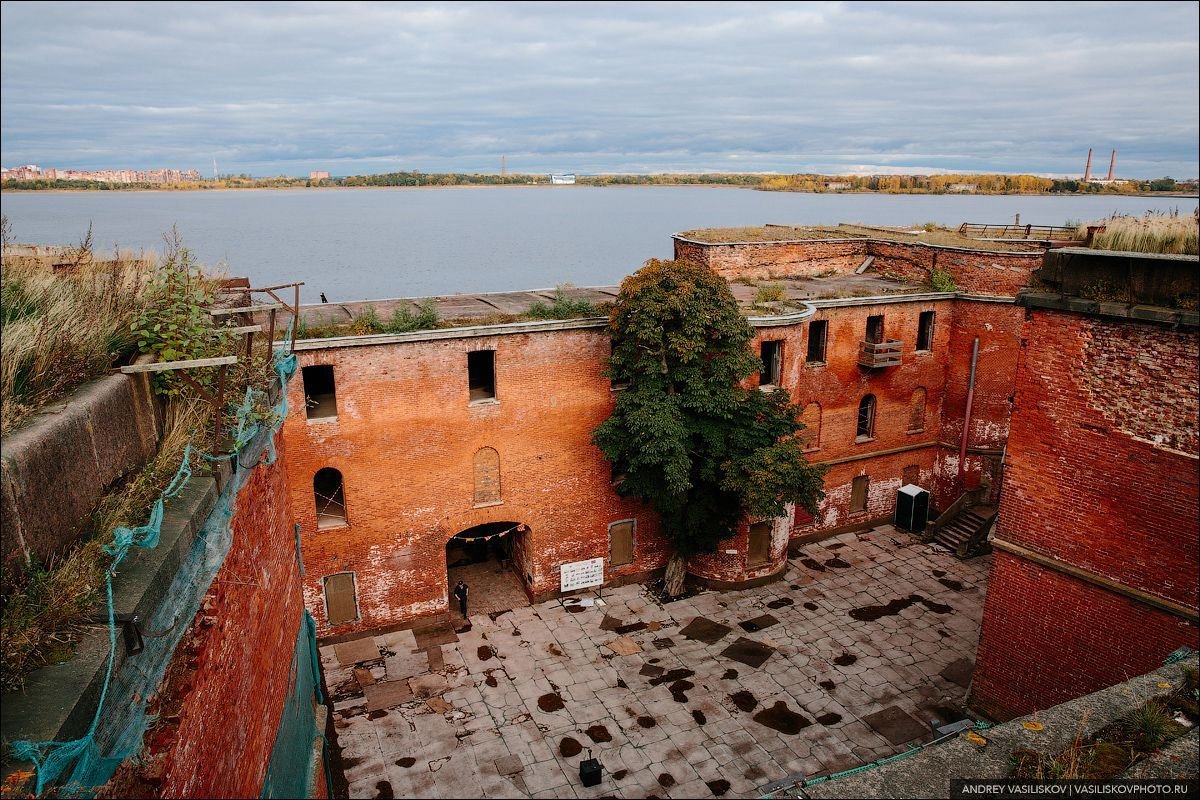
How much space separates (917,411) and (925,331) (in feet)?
8.58

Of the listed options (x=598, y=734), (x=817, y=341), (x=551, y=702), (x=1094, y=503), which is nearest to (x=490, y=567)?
(x=551, y=702)

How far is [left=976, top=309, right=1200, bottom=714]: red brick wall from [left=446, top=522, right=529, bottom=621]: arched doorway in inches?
451

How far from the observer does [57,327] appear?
532 cm

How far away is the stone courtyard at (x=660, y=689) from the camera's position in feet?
47.5

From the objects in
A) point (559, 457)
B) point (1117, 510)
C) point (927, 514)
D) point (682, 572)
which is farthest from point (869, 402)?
point (1117, 510)

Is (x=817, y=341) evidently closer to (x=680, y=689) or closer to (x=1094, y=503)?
(x=680, y=689)

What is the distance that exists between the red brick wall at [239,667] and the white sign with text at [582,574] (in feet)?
37.8

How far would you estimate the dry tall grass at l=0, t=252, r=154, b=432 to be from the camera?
15.4ft

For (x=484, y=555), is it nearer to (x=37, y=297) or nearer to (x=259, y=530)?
(x=259, y=530)

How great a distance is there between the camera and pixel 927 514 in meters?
24.9

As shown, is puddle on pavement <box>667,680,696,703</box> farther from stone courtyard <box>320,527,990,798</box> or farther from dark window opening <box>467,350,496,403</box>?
dark window opening <box>467,350,496,403</box>

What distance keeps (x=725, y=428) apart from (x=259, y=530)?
12882mm

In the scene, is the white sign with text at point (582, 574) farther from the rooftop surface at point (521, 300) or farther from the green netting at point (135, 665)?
the green netting at point (135, 665)

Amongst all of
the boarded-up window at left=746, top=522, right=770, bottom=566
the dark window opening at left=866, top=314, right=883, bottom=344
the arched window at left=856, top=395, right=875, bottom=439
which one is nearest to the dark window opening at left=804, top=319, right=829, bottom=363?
the dark window opening at left=866, top=314, right=883, bottom=344
